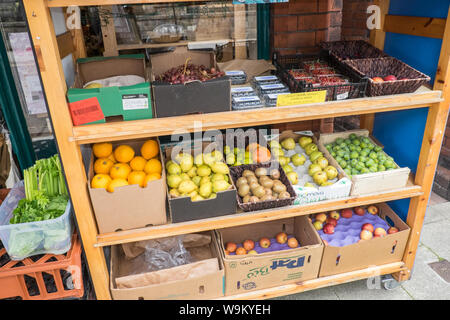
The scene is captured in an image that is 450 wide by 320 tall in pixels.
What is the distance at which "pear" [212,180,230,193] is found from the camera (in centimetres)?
210

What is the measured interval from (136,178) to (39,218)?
560 mm

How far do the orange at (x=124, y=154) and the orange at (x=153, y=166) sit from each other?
140mm

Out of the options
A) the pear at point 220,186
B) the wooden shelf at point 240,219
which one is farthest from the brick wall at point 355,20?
the pear at point 220,186

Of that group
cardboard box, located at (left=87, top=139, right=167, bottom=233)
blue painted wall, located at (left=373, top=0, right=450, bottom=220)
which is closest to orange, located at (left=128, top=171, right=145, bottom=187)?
cardboard box, located at (left=87, top=139, right=167, bottom=233)

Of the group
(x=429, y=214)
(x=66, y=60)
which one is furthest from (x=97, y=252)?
(x=429, y=214)

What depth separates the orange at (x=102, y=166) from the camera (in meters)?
2.05

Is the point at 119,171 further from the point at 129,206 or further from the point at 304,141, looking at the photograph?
the point at 304,141

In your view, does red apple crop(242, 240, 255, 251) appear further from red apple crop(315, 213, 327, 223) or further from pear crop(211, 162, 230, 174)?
pear crop(211, 162, 230, 174)

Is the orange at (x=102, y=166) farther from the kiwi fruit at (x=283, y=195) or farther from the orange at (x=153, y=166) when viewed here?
the kiwi fruit at (x=283, y=195)

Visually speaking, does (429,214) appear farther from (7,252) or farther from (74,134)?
(7,252)

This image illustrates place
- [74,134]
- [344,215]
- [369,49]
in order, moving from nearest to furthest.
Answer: [74,134]
[369,49]
[344,215]

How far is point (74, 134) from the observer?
171cm
